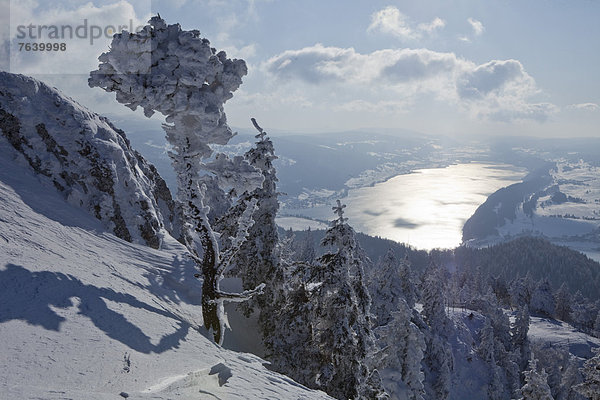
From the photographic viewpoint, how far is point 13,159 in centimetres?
1090

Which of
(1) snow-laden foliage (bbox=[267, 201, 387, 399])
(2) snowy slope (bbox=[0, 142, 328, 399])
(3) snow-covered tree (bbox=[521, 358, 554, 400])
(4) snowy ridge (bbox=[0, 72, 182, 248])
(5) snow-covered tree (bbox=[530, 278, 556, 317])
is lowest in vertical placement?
(5) snow-covered tree (bbox=[530, 278, 556, 317])

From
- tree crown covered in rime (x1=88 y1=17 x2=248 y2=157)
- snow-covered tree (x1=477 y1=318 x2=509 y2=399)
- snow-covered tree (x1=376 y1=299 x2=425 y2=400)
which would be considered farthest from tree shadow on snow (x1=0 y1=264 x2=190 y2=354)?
snow-covered tree (x1=477 y1=318 x2=509 y2=399)

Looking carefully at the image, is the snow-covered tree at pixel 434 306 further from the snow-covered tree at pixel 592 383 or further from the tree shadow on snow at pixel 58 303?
the tree shadow on snow at pixel 58 303

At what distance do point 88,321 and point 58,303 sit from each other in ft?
2.13

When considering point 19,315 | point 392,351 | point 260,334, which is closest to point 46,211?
point 19,315

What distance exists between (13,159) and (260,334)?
11759 millimetres

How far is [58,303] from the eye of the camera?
627 centimetres

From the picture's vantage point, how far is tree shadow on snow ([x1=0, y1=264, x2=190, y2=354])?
5637 millimetres

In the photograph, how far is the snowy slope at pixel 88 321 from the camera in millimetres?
4922

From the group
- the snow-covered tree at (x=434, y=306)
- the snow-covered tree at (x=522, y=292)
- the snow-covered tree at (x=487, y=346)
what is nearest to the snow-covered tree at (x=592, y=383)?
the snow-covered tree at (x=434, y=306)

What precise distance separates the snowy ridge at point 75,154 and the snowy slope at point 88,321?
63cm

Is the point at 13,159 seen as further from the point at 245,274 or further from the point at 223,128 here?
the point at 245,274

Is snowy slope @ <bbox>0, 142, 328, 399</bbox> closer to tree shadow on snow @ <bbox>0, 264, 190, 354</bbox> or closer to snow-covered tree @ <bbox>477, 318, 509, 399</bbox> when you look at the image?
tree shadow on snow @ <bbox>0, 264, 190, 354</bbox>

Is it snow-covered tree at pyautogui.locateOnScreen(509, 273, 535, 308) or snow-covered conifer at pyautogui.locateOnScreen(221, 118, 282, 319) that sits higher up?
snow-covered conifer at pyautogui.locateOnScreen(221, 118, 282, 319)
